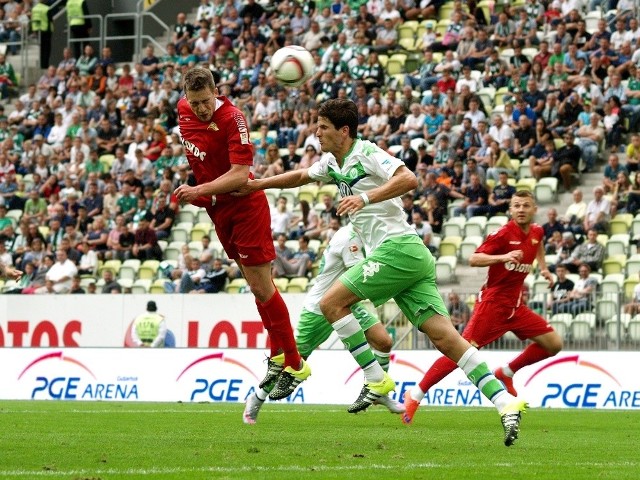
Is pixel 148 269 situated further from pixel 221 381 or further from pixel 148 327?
pixel 221 381

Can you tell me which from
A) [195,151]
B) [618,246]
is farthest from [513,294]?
[618,246]

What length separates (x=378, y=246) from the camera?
10.6 m

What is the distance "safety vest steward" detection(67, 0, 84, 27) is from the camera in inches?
1462

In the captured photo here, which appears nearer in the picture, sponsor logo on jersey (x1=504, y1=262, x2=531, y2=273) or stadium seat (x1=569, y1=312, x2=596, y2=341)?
sponsor logo on jersey (x1=504, y1=262, x2=531, y2=273)

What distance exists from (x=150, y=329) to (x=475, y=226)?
6105 mm

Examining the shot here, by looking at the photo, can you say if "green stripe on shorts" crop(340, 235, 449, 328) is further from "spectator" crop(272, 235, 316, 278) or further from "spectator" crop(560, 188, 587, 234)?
"spectator" crop(272, 235, 316, 278)

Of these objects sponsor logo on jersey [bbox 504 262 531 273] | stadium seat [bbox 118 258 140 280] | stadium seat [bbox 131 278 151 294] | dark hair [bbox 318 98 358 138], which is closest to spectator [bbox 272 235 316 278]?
stadium seat [bbox 131 278 151 294]

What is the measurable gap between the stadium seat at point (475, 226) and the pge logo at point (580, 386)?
19.0ft

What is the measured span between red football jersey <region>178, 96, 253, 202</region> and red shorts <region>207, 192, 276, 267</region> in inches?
4.9

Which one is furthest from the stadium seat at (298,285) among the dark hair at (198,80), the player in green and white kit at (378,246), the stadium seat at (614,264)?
the player in green and white kit at (378,246)

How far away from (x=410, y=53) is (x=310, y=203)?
503 cm

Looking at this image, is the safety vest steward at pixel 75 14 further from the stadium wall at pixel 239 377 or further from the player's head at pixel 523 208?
the player's head at pixel 523 208

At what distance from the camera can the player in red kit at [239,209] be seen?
449 inches

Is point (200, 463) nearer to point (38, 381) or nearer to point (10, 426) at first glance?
point (10, 426)
